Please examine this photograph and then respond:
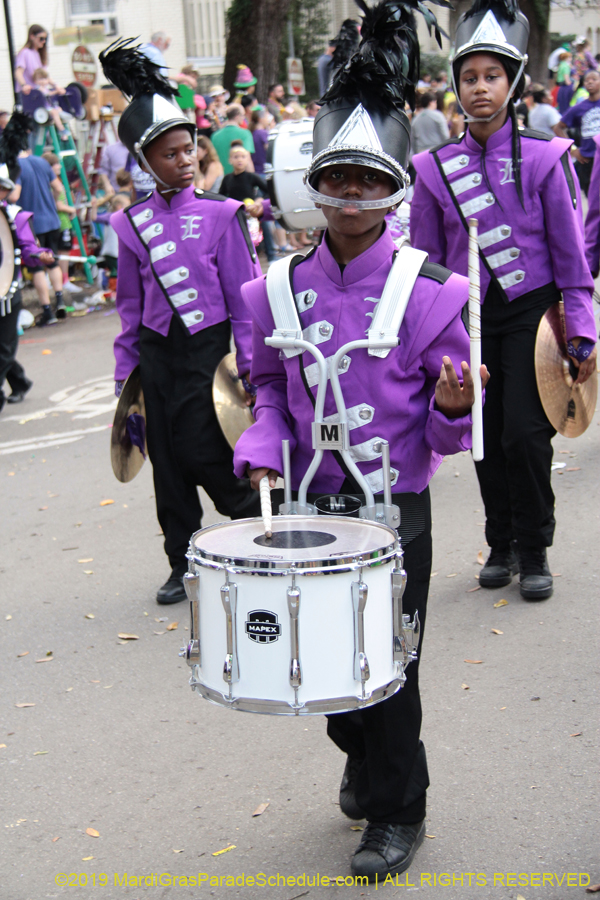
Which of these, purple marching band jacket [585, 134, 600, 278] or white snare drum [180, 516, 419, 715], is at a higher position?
purple marching band jacket [585, 134, 600, 278]

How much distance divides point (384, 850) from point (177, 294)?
9.07ft

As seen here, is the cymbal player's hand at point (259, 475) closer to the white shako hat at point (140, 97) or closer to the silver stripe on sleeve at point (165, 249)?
the silver stripe on sleeve at point (165, 249)

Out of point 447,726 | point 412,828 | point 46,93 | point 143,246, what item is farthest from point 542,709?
point 46,93

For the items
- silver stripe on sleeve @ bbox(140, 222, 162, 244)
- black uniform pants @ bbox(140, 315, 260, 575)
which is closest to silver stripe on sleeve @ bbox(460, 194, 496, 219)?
black uniform pants @ bbox(140, 315, 260, 575)

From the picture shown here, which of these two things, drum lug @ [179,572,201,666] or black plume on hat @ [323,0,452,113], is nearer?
drum lug @ [179,572,201,666]

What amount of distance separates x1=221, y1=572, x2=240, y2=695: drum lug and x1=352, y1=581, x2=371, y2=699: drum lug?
0.89 ft

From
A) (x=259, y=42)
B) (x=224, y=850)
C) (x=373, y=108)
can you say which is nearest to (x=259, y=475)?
(x=373, y=108)

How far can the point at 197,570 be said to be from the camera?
105 inches

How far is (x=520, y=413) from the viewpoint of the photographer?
15.4 ft

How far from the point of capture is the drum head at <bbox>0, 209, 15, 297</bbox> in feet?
30.4

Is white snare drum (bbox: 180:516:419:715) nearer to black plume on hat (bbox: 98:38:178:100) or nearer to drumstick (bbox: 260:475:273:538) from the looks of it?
drumstick (bbox: 260:475:273:538)

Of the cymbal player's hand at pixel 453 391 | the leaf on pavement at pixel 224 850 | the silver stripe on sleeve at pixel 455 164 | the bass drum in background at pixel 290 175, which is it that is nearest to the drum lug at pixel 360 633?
the cymbal player's hand at pixel 453 391

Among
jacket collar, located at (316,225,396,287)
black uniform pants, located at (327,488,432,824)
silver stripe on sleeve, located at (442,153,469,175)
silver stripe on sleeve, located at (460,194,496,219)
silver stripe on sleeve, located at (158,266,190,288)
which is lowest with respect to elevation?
black uniform pants, located at (327,488,432,824)

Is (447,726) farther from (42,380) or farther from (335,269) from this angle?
(42,380)
